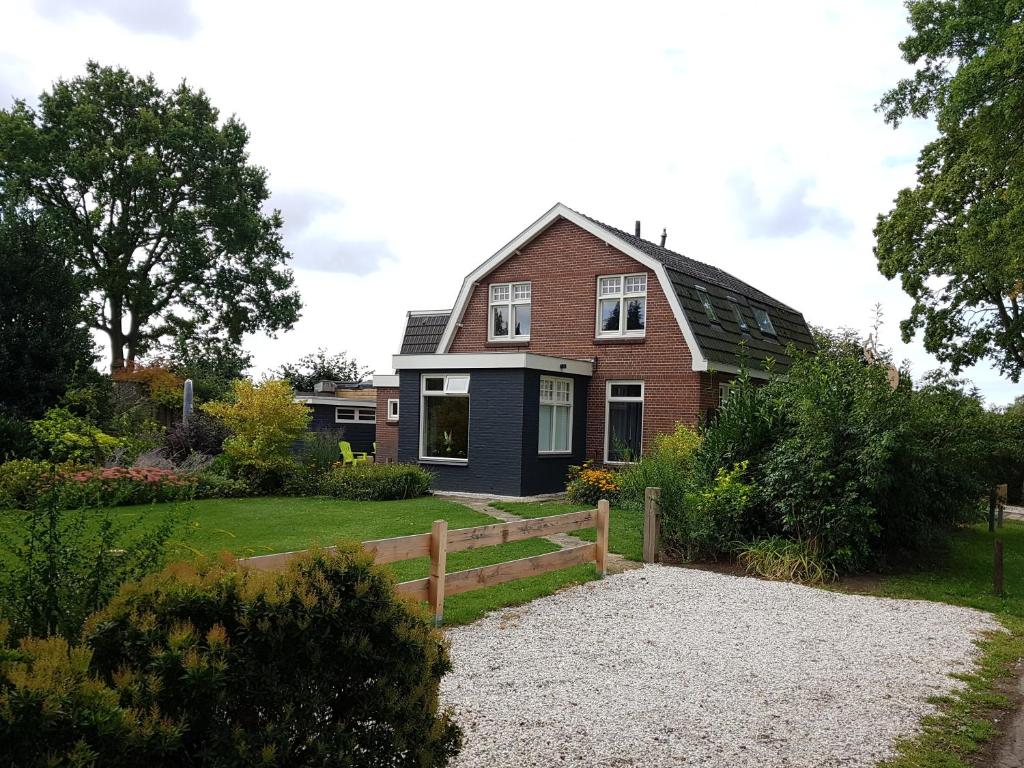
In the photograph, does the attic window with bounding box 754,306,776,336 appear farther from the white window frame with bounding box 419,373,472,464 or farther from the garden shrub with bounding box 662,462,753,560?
the garden shrub with bounding box 662,462,753,560

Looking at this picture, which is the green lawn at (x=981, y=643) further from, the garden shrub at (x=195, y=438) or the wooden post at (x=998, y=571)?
the garden shrub at (x=195, y=438)

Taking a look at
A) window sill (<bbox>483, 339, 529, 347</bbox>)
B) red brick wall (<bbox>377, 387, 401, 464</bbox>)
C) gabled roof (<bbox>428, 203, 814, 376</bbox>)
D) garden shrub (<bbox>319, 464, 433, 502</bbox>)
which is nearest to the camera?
garden shrub (<bbox>319, 464, 433, 502</bbox>)

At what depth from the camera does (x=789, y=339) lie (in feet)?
77.9

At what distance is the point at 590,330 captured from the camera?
20250mm

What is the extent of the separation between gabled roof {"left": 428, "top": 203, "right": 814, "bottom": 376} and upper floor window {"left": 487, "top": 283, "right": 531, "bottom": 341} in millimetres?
680

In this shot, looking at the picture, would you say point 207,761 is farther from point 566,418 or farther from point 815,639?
point 566,418

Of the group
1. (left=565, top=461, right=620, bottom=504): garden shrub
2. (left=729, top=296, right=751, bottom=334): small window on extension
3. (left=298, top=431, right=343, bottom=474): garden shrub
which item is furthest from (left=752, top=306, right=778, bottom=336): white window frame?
(left=298, top=431, right=343, bottom=474): garden shrub

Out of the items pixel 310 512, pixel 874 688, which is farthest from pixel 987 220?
pixel 310 512

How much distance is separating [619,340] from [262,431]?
8639mm

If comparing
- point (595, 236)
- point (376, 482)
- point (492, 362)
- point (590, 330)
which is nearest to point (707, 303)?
point (590, 330)

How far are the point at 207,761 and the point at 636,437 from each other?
1745 cm

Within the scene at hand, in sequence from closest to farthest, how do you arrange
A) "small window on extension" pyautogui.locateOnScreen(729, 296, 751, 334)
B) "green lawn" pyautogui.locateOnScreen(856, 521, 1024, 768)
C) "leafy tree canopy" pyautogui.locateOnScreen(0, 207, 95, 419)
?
"green lawn" pyautogui.locateOnScreen(856, 521, 1024, 768) < "leafy tree canopy" pyautogui.locateOnScreen(0, 207, 95, 419) < "small window on extension" pyautogui.locateOnScreen(729, 296, 751, 334)

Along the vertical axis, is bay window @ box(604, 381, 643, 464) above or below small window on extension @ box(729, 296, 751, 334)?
below

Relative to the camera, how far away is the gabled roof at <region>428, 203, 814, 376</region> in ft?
61.7
